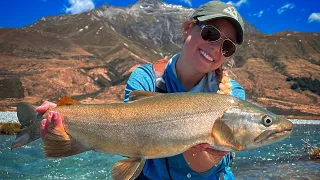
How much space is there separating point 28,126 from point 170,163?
1.82 meters

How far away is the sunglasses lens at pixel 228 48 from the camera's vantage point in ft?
14.9

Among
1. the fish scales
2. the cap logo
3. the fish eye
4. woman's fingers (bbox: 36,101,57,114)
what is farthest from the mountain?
the fish eye

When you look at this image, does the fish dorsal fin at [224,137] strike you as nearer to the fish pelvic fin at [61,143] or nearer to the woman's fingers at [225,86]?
the woman's fingers at [225,86]

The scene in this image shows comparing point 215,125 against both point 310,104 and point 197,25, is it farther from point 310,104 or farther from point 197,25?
point 310,104

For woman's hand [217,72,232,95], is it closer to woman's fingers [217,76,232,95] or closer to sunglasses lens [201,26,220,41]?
woman's fingers [217,76,232,95]

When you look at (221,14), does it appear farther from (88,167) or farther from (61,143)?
(88,167)

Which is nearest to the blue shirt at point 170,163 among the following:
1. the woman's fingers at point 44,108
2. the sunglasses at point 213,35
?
the sunglasses at point 213,35

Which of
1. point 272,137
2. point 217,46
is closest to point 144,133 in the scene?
point 272,137

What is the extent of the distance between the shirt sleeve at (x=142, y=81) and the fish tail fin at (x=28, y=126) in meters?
1.13

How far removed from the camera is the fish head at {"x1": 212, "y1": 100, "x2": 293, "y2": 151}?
3797 millimetres

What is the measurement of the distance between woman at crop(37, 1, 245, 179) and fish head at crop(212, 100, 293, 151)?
0.45 m

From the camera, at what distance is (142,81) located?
469 centimetres

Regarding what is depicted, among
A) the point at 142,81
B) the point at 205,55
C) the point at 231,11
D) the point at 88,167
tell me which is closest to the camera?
the point at 231,11

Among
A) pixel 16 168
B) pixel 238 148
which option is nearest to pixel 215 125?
pixel 238 148
